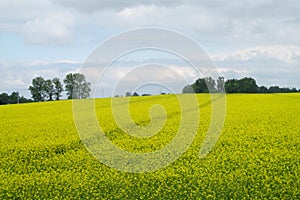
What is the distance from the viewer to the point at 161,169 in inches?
443

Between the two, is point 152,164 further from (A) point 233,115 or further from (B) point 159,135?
(A) point 233,115

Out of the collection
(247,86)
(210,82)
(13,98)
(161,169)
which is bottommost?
(161,169)

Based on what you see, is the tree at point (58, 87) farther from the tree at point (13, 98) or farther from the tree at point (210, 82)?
the tree at point (210, 82)

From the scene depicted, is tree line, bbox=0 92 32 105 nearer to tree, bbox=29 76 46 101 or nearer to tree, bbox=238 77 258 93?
tree, bbox=29 76 46 101

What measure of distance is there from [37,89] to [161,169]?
50.4 meters

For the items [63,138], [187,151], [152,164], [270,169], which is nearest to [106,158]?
[152,164]

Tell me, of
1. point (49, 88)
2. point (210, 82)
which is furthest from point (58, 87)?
point (210, 82)

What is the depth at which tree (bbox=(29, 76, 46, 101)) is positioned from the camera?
193 feet

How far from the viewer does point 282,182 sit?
10.0 m

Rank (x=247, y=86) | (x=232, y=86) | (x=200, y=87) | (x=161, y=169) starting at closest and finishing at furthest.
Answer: (x=161, y=169), (x=200, y=87), (x=247, y=86), (x=232, y=86)

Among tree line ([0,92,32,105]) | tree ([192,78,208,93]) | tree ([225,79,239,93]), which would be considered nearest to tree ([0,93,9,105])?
tree line ([0,92,32,105])

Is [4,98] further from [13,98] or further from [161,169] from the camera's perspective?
[161,169]

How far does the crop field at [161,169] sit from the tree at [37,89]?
4300 centimetres

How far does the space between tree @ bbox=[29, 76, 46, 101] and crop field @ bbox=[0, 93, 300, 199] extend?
43.0m
